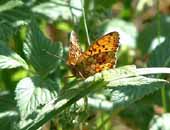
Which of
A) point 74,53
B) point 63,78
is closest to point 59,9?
point 63,78

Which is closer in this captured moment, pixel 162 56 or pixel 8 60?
pixel 8 60

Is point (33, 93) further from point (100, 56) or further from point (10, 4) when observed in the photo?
point (10, 4)

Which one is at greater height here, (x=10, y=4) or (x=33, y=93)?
(x=10, y=4)

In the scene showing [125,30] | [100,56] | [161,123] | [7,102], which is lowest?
[161,123]

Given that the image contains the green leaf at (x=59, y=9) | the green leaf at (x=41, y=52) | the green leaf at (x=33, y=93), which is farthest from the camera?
the green leaf at (x=59, y=9)

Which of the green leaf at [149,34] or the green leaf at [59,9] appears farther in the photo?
the green leaf at [149,34]

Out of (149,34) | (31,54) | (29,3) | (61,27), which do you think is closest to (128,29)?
(149,34)

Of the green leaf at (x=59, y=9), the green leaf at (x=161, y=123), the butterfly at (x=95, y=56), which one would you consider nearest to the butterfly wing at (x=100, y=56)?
the butterfly at (x=95, y=56)

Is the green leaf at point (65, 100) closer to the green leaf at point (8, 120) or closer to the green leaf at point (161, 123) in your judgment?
the green leaf at point (8, 120)
